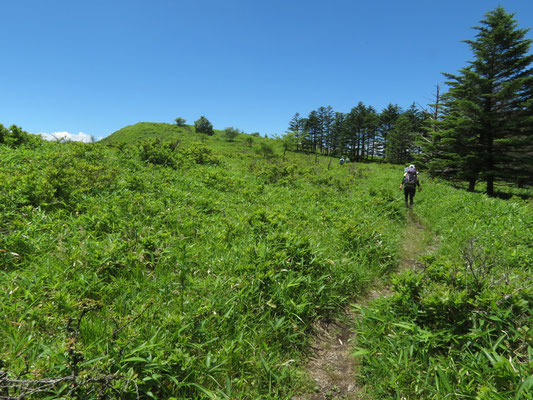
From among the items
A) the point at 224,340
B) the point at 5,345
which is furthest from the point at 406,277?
the point at 5,345

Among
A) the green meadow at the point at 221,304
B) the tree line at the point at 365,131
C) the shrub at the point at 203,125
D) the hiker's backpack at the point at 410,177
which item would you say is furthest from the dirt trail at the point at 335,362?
the shrub at the point at 203,125

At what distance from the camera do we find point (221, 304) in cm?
307

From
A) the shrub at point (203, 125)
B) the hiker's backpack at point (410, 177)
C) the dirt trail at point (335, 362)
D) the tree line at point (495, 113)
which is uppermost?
the shrub at point (203, 125)

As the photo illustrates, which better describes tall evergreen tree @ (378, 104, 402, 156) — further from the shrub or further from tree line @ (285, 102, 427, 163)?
the shrub

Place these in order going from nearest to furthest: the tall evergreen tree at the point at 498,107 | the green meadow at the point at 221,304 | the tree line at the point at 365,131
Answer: the green meadow at the point at 221,304 < the tall evergreen tree at the point at 498,107 < the tree line at the point at 365,131

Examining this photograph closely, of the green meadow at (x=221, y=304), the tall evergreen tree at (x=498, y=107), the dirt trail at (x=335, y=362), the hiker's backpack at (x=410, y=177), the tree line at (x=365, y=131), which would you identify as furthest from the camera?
the tree line at (x=365, y=131)

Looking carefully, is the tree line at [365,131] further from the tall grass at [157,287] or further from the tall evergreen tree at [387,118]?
the tall grass at [157,287]

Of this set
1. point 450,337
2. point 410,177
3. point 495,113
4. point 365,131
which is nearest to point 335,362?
point 450,337

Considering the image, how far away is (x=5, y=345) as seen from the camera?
2191 millimetres

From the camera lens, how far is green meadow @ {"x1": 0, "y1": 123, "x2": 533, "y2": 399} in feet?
7.08

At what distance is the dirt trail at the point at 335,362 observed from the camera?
2.50m

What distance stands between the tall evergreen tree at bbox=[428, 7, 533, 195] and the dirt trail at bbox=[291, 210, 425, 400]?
2010 centimetres

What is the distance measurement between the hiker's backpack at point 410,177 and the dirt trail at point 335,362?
7.67m

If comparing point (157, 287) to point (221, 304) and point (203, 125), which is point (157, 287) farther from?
point (203, 125)
